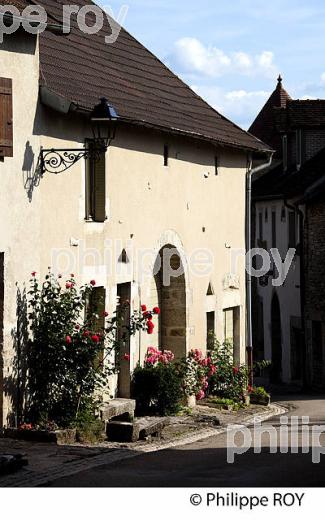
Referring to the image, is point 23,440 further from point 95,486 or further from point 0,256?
point 95,486

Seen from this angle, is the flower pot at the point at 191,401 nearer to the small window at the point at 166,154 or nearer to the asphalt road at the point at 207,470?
the small window at the point at 166,154

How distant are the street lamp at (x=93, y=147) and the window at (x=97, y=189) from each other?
0.35 metres

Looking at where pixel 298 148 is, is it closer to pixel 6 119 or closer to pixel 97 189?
pixel 97 189

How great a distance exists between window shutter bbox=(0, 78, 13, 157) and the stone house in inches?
0.7

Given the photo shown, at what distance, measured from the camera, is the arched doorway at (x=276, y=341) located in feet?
123

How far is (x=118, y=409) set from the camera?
718 inches

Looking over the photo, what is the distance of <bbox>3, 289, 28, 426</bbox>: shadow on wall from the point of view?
51.5 feet

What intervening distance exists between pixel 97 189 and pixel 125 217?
118cm

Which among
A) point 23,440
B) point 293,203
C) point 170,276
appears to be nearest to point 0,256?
point 23,440

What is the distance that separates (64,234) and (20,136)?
6.37 ft

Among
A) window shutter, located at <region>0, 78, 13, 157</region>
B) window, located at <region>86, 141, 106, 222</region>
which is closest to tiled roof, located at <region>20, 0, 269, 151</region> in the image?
window, located at <region>86, 141, 106, 222</region>

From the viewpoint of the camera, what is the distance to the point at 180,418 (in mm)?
19969

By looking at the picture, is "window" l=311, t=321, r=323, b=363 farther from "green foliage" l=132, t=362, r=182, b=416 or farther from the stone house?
"green foliage" l=132, t=362, r=182, b=416

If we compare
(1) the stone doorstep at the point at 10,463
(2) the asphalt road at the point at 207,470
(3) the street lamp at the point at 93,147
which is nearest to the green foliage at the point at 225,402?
(2) the asphalt road at the point at 207,470
